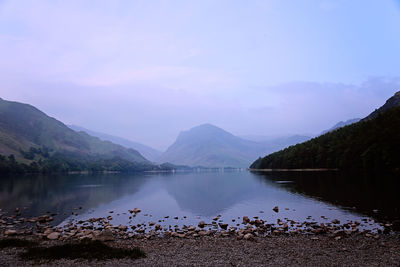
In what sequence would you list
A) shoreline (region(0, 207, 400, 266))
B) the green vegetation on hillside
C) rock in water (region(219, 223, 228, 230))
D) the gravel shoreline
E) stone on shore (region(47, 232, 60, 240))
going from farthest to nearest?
the green vegetation on hillside
rock in water (region(219, 223, 228, 230))
stone on shore (region(47, 232, 60, 240))
shoreline (region(0, 207, 400, 266))
the gravel shoreline

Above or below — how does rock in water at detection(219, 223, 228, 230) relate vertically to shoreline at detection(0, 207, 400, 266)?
below

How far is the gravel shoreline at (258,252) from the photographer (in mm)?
21562

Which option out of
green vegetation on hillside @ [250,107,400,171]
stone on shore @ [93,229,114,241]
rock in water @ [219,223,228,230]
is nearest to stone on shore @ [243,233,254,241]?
rock in water @ [219,223,228,230]

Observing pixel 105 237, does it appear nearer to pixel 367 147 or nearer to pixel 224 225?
pixel 224 225

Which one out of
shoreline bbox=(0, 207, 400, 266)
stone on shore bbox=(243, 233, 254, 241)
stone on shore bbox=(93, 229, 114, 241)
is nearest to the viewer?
shoreline bbox=(0, 207, 400, 266)

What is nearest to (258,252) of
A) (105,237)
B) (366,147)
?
(105,237)

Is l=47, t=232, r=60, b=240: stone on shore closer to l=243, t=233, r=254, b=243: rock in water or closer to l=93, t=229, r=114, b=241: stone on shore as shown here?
l=93, t=229, r=114, b=241: stone on shore

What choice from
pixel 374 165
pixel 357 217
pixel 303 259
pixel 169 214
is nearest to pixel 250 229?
pixel 303 259

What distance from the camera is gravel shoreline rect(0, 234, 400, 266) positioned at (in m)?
21.6

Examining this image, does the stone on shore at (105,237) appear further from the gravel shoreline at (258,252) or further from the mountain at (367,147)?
the mountain at (367,147)

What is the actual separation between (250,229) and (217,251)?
960 cm

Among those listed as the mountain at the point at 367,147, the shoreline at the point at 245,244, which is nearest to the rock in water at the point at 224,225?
the shoreline at the point at 245,244

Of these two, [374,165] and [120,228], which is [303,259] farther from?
[374,165]

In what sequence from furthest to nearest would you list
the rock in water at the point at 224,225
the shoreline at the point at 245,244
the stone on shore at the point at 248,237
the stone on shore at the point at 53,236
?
the rock in water at the point at 224,225 → the stone on shore at the point at 53,236 → the stone on shore at the point at 248,237 → the shoreline at the point at 245,244
